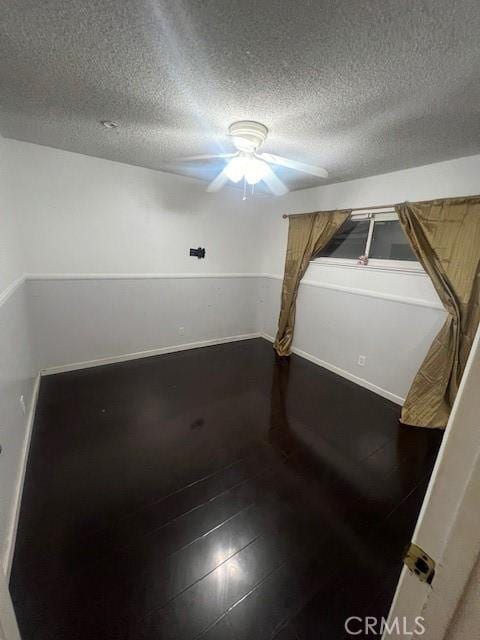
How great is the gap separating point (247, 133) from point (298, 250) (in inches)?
76.5

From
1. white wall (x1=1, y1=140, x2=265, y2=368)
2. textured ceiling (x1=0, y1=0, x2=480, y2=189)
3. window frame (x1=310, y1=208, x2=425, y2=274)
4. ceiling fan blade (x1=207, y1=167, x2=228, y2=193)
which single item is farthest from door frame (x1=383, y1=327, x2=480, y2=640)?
white wall (x1=1, y1=140, x2=265, y2=368)

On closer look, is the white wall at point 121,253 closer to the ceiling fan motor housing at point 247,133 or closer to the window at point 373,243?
the window at point 373,243

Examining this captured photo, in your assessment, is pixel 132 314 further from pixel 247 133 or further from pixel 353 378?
pixel 353 378

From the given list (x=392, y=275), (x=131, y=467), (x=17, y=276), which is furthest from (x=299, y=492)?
(x=17, y=276)

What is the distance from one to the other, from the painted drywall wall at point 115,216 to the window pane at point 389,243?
70.1 inches

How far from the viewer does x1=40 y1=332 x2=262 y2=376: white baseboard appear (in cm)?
290

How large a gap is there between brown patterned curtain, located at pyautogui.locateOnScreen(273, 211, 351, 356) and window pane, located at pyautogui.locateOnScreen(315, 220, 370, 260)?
0.16 metres

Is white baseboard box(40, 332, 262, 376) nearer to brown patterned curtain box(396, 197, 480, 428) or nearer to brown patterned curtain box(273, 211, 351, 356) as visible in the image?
brown patterned curtain box(273, 211, 351, 356)

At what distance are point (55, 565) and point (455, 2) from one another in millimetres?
2644

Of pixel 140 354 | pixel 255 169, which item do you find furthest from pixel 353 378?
pixel 140 354

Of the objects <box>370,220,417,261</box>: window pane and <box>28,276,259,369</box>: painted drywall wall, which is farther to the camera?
<box>28,276,259,369</box>: painted drywall wall

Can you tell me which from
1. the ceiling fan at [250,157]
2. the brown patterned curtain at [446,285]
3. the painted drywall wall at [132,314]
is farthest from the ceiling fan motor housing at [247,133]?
the painted drywall wall at [132,314]

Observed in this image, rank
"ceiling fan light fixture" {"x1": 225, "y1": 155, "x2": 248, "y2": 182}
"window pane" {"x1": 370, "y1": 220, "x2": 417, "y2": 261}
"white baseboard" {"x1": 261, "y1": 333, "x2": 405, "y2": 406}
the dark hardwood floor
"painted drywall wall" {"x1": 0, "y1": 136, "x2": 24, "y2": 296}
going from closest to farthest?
the dark hardwood floor
"painted drywall wall" {"x1": 0, "y1": 136, "x2": 24, "y2": 296}
"ceiling fan light fixture" {"x1": 225, "y1": 155, "x2": 248, "y2": 182}
"window pane" {"x1": 370, "y1": 220, "x2": 417, "y2": 261}
"white baseboard" {"x1": 261, "y1": 333, "x2": 405, "y2": 406}

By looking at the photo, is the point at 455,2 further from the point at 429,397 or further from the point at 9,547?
the point at 9,547
